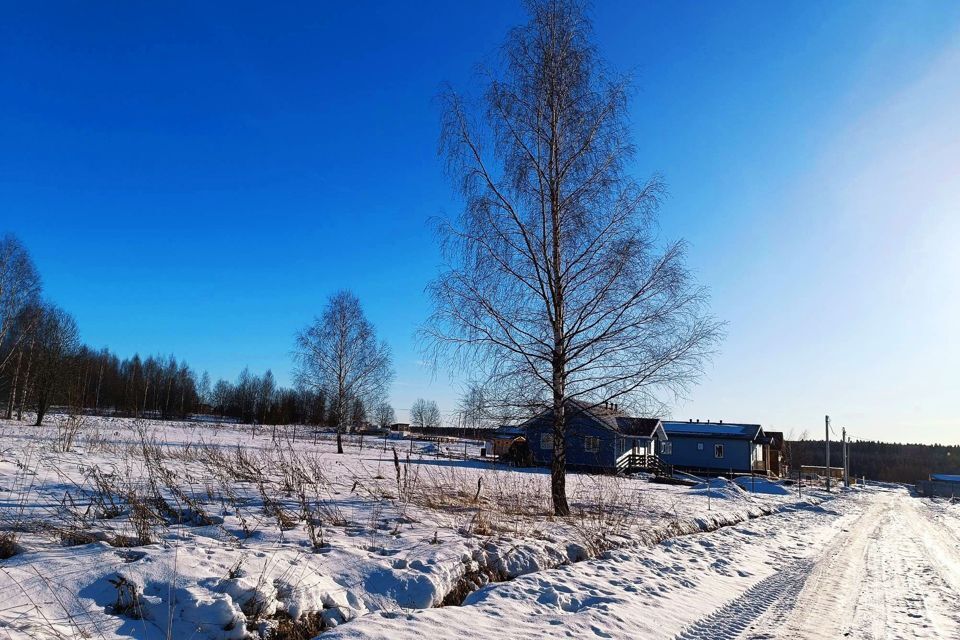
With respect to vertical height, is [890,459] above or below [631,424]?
below

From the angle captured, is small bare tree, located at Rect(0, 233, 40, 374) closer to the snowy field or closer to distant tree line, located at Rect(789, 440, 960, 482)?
the snowy field

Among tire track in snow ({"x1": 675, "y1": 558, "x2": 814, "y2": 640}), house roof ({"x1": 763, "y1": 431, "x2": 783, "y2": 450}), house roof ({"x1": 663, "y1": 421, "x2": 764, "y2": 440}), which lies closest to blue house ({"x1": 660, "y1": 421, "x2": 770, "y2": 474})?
house roof ({"x1": 663, "y1": 421, "x2": 764, "y2": 440})

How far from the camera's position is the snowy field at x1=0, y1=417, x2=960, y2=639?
3885 millimetres

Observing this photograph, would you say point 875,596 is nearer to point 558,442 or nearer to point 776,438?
point 558,442

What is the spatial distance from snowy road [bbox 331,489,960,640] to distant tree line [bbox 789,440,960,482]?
74.4 meters

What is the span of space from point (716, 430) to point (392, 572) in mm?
47098

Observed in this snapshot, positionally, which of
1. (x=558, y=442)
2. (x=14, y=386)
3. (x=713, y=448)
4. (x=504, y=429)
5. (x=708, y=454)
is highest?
(x=504, y=429)

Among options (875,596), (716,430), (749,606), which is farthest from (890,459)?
(749,606)

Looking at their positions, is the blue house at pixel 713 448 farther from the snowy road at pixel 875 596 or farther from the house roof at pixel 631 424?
the house roof at pixel 631 424

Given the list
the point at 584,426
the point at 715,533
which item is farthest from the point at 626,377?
the point at 715,533

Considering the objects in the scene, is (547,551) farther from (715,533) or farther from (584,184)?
(584,184)

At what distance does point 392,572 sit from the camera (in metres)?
5.10

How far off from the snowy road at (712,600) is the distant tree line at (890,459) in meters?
74.4

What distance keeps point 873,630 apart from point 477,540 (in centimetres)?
405
